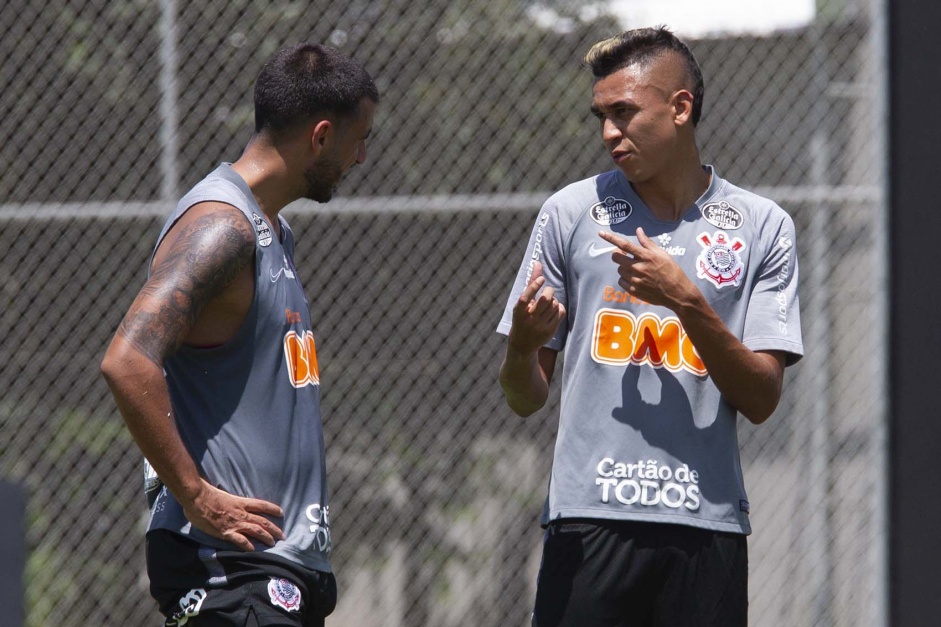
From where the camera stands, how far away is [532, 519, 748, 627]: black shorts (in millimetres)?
2326

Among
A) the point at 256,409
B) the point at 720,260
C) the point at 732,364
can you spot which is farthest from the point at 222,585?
the point at 720,260

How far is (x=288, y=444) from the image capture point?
2297mm

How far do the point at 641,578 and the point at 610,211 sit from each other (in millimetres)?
845

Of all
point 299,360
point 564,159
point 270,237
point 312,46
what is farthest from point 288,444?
point 564,159

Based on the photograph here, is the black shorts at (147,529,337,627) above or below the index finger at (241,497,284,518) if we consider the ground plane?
below

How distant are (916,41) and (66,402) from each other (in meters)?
3.97

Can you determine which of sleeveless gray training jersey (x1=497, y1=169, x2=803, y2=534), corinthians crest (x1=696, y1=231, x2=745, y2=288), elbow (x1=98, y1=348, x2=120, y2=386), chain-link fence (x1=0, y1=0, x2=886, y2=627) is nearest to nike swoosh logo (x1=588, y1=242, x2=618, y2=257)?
sleeveless gray training jersey (x1=497, y1=169, x2=803, y2=534)

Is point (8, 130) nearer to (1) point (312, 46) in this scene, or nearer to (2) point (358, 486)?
(2) point (358, 486)

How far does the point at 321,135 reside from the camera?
243cm

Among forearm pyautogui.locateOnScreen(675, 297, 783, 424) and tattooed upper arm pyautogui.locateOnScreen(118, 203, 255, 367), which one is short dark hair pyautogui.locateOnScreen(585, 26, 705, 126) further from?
tattooed upper arm pyautogui.locateOnScreen(118, 203, 255, 367)

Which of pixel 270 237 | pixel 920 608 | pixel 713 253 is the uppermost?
pixel 713 253

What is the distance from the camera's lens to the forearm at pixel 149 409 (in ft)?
6.86

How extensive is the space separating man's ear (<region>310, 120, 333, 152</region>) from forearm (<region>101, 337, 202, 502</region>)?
2.10ft

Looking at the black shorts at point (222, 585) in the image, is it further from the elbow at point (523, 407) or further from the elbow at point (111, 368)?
the elbow at point (523, 407)
